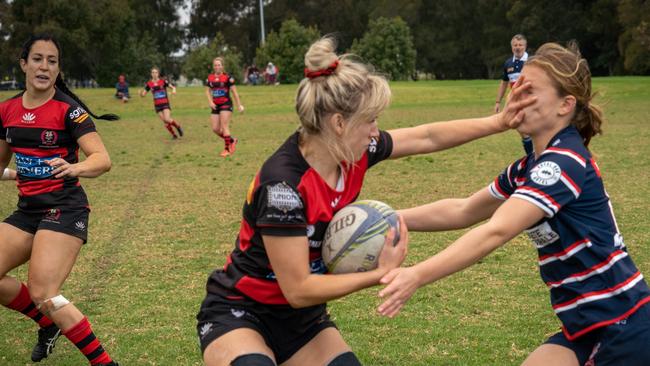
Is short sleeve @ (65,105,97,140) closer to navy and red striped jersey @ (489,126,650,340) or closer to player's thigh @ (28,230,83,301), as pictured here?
player's thigh @ (28,230,83,301)

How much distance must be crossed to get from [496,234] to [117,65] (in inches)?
2990

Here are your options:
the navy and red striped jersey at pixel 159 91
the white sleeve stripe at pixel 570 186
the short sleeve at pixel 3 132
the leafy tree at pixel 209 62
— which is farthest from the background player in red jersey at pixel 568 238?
the leafy tree at pixel 209 62

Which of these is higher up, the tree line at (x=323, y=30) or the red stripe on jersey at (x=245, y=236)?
the red stripe on jersey at (x=245, y=236)

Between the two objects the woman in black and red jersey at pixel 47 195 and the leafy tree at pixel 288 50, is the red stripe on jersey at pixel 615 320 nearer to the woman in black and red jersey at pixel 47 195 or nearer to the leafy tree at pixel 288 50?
the woman in black and red jersey at pixel 47 195

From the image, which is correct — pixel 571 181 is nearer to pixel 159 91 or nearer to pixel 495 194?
pixel 495 194

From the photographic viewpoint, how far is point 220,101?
2111 centimetres

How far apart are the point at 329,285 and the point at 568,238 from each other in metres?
1.15

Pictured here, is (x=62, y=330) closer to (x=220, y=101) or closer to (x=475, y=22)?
(x=220, y=101)

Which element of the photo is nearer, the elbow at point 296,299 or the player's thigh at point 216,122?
the elbow at point 296,299

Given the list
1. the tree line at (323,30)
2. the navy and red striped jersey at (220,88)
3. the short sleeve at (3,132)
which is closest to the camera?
the short sleeve at (3,132)

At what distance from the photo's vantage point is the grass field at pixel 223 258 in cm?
601

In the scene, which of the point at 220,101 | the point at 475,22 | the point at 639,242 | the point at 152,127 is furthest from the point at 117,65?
the point at 639,242

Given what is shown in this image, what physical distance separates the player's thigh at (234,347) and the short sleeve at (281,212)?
0.56m

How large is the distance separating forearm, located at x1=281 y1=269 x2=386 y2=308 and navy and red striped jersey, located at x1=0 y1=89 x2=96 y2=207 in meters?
2.91
